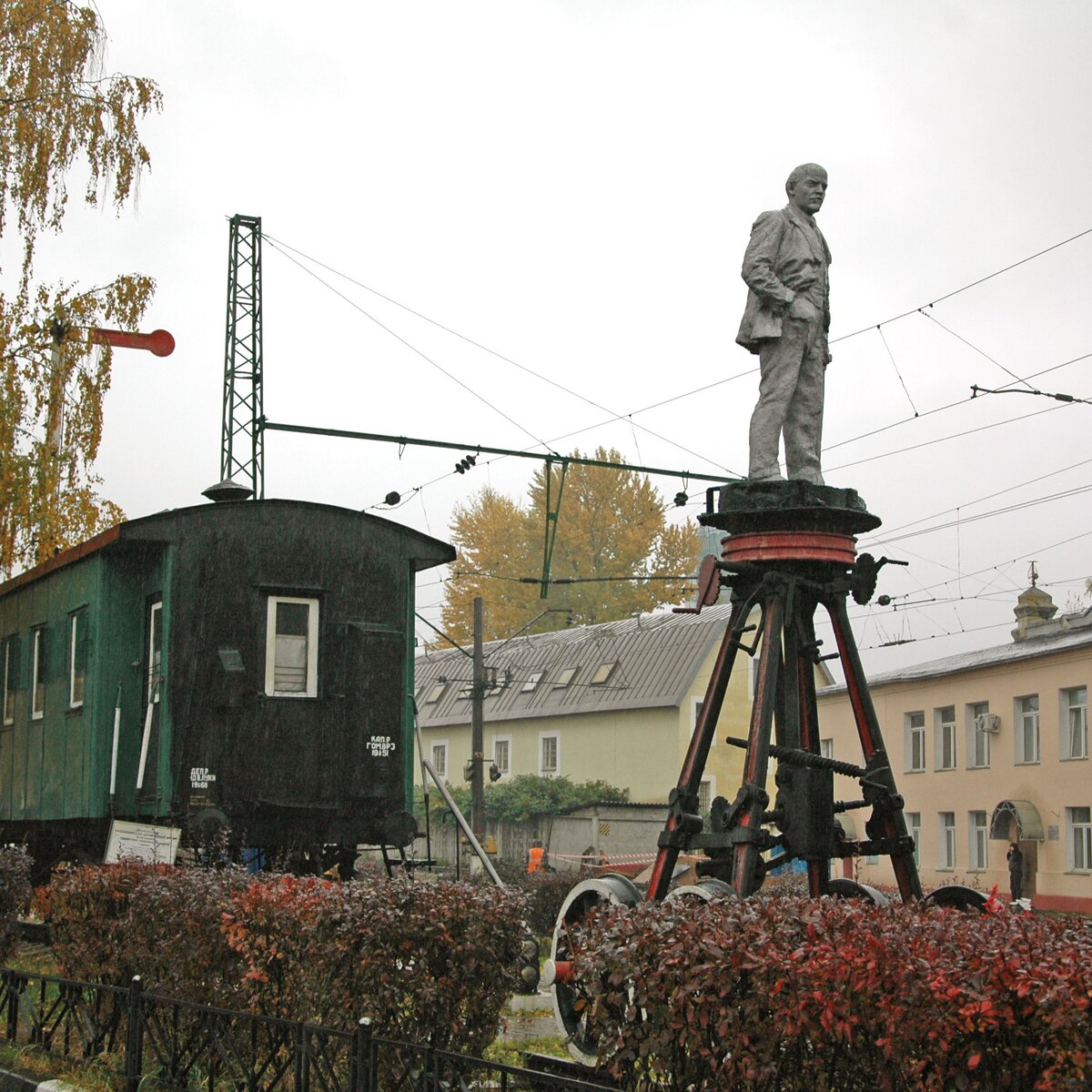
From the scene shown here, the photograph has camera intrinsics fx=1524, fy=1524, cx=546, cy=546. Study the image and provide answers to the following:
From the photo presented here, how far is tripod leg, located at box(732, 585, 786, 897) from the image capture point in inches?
312

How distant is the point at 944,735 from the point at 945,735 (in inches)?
2.0

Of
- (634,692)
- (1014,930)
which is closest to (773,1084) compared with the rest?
(1014,930)

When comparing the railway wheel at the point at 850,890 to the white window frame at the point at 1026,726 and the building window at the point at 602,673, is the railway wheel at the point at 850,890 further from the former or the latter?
the building window at the point at 602,673

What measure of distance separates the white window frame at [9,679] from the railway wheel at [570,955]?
13.2 m

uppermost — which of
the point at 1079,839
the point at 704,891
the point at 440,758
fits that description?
the point at 440,758

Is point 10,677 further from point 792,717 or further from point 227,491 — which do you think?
point 792,717

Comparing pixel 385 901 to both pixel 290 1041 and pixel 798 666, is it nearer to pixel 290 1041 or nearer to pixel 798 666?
pixel 290 1041

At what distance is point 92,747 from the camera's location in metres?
15.9

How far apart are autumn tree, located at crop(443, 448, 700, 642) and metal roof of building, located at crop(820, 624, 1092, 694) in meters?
17.7

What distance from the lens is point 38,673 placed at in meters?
18.6

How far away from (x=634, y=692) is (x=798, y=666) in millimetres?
38550

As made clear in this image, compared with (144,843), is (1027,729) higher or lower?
higher

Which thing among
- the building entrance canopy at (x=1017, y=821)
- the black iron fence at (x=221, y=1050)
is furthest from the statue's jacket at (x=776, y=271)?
the building entrance canopy at (x=1017, y=821)

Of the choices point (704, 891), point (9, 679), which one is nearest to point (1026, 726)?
point (9, 679)
